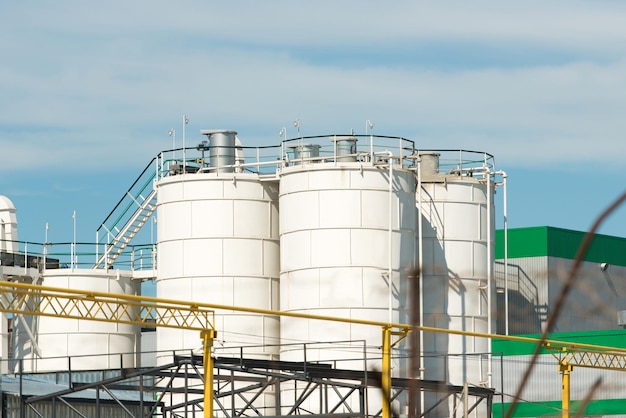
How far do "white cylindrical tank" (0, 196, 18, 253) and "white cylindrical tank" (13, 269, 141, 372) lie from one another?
195cm

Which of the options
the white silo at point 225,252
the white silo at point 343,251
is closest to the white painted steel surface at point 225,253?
the white silo at point 225,252

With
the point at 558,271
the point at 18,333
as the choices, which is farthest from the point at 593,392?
the point at 18,333

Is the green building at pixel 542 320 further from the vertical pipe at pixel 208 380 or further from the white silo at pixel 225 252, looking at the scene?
the vertical pipe at pixel 208 380

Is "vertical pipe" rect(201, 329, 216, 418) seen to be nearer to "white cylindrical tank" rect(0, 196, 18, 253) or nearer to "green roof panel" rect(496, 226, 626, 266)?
"white cylindrical tank" rect(0, 196, 18, 253)

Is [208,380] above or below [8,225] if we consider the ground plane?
below

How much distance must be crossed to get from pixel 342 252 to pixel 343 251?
5cm

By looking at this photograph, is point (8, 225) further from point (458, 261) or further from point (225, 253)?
point (458, 261)

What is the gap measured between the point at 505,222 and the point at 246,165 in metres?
10.6

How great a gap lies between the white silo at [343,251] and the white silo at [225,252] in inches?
40.2

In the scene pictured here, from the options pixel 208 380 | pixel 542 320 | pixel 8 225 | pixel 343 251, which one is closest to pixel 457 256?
pixel 343 251

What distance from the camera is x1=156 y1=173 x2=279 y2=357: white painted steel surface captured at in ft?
143

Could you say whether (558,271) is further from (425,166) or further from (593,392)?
(425,166)

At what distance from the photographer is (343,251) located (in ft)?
137

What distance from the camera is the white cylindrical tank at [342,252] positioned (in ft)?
136
